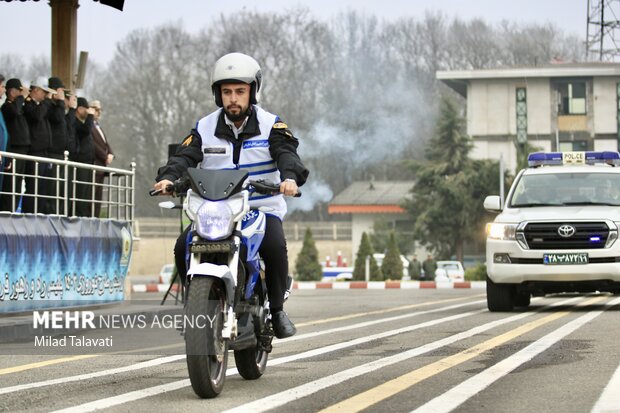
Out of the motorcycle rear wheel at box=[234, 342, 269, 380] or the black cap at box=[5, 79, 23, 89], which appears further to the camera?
the black cap at box=[5, 79, 23, 89]

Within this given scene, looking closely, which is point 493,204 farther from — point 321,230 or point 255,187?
point 321,230

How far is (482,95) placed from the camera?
75.9m

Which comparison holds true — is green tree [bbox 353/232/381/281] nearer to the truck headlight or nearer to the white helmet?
the truck headlight

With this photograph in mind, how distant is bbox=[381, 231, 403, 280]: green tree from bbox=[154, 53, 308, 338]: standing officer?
133 ft

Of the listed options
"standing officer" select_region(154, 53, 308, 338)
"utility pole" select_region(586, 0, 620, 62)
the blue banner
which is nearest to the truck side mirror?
the blue banner

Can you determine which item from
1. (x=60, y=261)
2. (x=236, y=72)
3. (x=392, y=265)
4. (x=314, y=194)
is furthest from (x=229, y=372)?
(x=314, y=194)

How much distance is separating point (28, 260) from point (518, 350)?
23.2ft

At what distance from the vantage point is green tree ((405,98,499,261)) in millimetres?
67562

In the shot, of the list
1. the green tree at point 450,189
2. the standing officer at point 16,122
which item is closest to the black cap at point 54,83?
the standing officer at point 16,122

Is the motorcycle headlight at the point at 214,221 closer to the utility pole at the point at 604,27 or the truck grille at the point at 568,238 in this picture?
the truck grille at the point at 568,238

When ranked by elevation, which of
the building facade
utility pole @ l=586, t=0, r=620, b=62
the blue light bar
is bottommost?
the blue light bar

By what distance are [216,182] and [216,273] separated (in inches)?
22.1

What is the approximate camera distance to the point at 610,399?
23.8 feet

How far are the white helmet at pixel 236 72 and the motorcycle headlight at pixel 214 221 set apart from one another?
1.10 m
